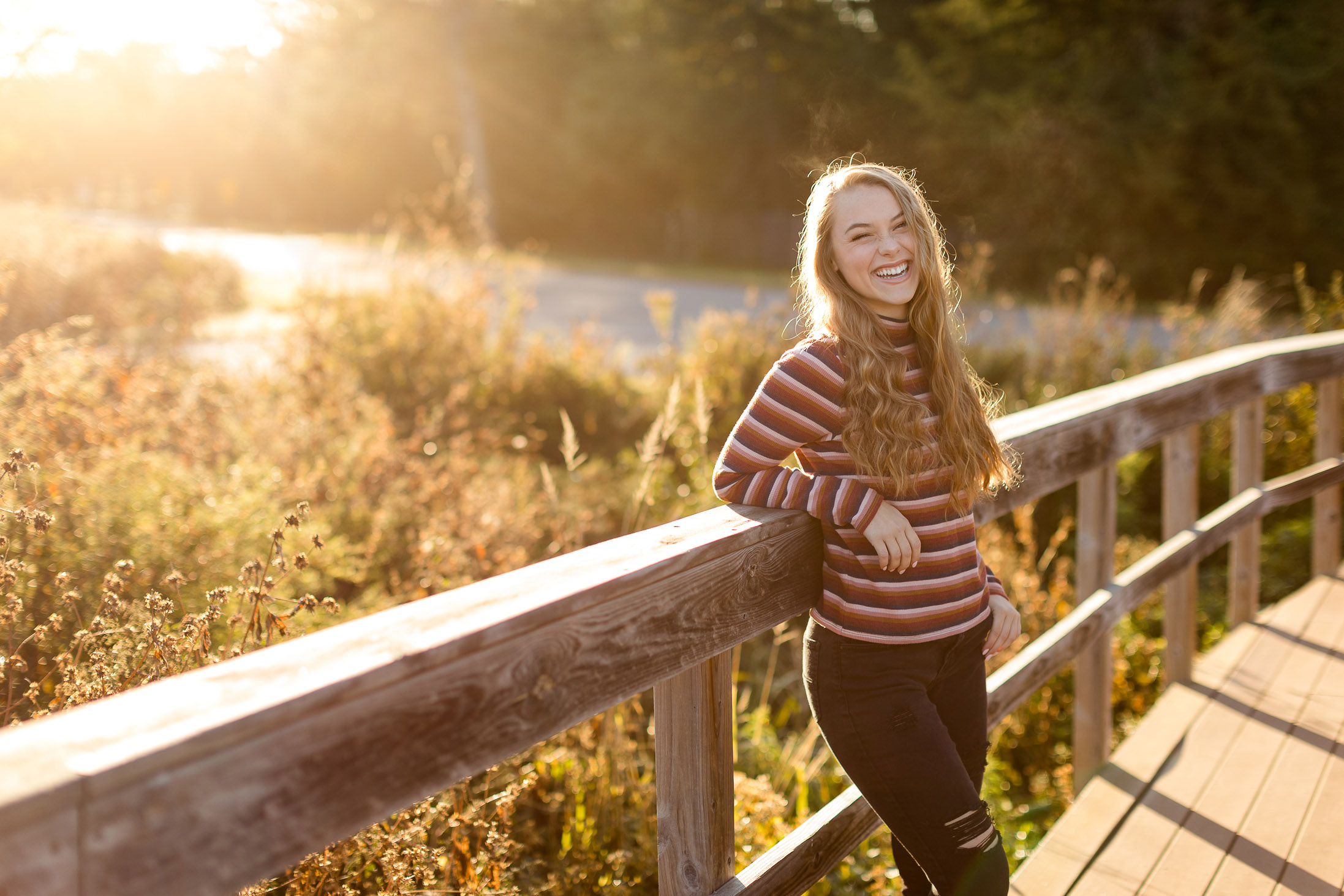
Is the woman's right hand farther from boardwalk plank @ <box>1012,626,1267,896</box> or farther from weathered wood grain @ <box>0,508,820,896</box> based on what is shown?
boardwalk plank @ <box>1012,626,1267,896</box>

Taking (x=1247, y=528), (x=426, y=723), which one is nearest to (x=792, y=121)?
(x=1247, y=528)

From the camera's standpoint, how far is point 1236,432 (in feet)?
13.1

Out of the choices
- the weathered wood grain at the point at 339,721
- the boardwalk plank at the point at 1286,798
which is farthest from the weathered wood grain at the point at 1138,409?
the weathered wood grain at the point at 339,721

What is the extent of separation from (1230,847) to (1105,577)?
2.67ft

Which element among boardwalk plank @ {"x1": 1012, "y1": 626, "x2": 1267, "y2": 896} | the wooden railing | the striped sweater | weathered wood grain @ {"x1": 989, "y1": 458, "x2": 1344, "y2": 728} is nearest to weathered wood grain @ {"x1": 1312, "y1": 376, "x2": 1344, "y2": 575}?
weathered wood grain @ {"x1": 989, "y1": 458, "x2": 1344, "y2": 728}

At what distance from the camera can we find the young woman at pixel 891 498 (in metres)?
1.71

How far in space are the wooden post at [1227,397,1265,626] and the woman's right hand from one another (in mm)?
2843

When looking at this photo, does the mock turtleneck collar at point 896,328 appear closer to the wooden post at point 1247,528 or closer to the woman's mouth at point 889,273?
the woman's mouth at point 889,273

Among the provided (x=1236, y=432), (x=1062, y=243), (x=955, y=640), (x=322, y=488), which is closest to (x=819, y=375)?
(x=955, y=640)

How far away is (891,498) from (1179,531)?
7.32 ft

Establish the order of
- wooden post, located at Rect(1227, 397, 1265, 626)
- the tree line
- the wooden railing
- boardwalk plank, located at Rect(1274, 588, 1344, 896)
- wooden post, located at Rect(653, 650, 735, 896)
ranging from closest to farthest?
the wooden railing
wooden post, located at Rect(653, 650, 735, 896)
boardwalk plank, located at Rect(1274, 588, 1344, 896)
wooden post, located at Rect(1227, 397, 1265, 626)
the tree line

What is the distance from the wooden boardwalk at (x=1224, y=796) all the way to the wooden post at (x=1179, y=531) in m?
0.11

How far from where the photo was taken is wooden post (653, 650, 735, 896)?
63.2 inches

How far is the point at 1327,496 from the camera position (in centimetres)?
447
